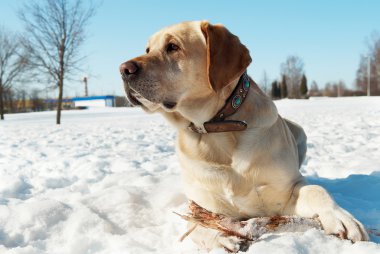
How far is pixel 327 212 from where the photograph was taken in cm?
206

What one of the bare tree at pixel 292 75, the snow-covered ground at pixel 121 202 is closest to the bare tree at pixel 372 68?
the bare tree at pixel 292 75

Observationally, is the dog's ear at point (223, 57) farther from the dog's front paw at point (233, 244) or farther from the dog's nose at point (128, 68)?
the dog's front paw at point (233, 244)

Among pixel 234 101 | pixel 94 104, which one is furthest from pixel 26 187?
pixel 94 104

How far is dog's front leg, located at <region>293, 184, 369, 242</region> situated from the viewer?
1.92 metres

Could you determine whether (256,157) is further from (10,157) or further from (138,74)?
(10,157)

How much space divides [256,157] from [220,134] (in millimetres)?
280

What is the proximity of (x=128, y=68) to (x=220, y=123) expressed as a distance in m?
0.67

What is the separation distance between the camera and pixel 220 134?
245cm

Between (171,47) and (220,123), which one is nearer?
(220,123)

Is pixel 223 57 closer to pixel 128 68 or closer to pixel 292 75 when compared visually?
pixel 128 68

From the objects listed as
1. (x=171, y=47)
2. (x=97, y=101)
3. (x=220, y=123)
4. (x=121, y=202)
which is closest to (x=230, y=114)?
(x=220, y=123)

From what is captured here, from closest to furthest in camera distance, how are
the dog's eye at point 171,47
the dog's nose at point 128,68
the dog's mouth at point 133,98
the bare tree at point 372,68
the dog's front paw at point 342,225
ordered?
1. the dog's front paw at point 342,225
2. the dog's nose at point 128,68
3. the dog's mouth at point 133,98
4. the dog's eye at point 171,47
5. the bare tree at point 372,68

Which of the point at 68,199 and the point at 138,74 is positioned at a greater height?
the point at 138,74

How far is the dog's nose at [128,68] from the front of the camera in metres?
2.30
